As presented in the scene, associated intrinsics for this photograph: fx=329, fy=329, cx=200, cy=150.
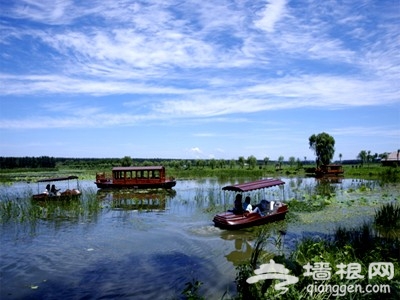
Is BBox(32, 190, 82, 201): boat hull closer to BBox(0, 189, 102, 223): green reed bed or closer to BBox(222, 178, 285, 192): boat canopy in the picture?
BBox(0, 189, 102, 223): green reed bed

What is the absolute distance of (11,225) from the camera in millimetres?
16625

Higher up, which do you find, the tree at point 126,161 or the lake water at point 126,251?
the tree at point 126,161

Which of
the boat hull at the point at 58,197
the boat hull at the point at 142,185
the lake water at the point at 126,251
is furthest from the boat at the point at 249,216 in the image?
the boat hull at the point at 142,185

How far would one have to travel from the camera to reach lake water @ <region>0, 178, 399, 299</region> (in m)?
9.06

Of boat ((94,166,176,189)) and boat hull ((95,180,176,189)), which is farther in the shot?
boat ((94,166,176,189))

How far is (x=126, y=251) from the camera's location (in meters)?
12.5

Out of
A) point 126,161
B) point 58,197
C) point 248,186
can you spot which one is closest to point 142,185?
point 58,197

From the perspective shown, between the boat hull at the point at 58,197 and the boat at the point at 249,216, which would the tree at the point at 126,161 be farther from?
the boat at the point at 249,216

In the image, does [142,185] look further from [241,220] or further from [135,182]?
[241,220]

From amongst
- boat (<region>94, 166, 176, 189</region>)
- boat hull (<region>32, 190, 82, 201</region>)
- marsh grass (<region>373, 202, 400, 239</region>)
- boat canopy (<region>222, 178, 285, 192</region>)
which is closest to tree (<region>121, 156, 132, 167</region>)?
boat (<region>94, 166, 176, 189</region>)

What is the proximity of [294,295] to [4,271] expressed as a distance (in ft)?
30.4

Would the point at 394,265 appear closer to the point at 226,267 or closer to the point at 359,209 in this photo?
the point at 226,267

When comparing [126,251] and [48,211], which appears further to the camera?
[48,211]

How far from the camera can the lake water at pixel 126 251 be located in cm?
906
